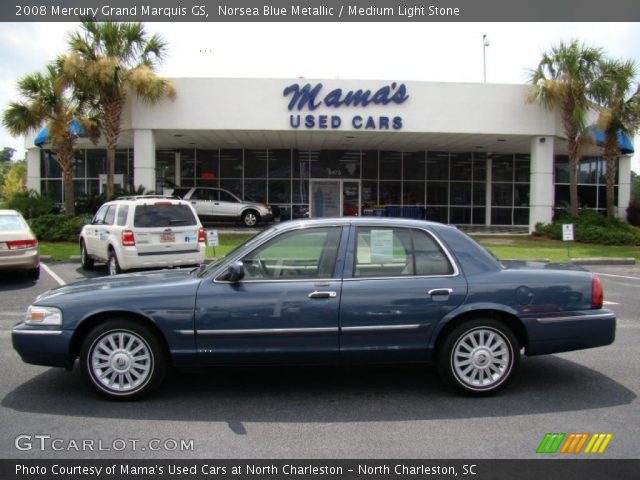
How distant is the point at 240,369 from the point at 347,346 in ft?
4.84

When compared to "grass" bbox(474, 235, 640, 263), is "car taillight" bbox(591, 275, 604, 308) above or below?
above

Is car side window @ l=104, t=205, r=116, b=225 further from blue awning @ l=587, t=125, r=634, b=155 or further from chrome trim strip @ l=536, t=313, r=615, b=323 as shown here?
blue awning @ l=587, t=125, r=634, b=155

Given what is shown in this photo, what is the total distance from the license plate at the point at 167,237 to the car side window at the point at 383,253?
23.2 ft

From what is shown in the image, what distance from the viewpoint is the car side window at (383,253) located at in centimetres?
487

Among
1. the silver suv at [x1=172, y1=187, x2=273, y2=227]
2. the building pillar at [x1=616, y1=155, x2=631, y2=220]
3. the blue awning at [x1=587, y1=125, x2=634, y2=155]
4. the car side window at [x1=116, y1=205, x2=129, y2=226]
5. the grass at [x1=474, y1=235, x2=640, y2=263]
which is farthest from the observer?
the building pillar at [x1=616, y1=155, x2=631, y2=220]

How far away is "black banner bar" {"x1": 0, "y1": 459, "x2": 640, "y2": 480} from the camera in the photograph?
351 centimetres

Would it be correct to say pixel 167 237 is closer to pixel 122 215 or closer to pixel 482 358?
pixel 122 215

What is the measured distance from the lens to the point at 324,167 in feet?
87.8

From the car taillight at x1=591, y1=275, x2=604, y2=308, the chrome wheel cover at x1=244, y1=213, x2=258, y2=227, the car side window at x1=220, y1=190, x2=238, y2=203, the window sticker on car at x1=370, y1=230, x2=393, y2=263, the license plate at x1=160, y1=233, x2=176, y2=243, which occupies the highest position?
the car side window at x1=220, y1=190, x2=238, y2=203

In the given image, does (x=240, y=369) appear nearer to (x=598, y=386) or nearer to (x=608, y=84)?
(x=598, y=386)

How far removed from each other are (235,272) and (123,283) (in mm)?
1115

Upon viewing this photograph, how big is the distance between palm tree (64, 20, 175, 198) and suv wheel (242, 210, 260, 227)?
5.98 m

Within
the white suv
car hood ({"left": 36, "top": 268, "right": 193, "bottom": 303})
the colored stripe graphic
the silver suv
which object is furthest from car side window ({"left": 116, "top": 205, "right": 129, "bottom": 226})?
the silver suv

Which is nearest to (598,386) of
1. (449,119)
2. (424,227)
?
(424,227)
